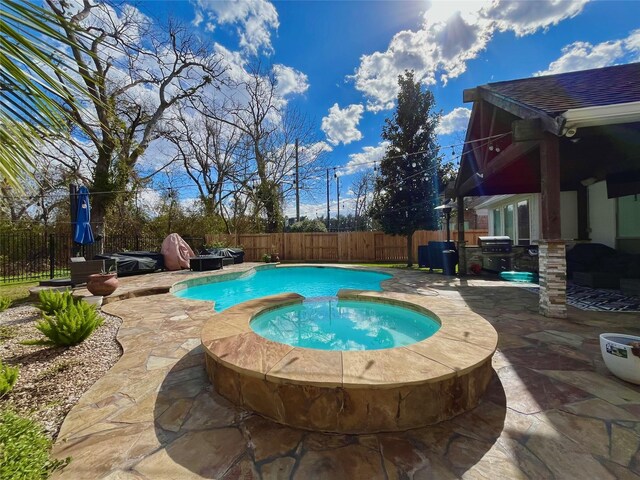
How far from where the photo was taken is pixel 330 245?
1495 cm

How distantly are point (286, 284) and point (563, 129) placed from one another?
7.52 metres

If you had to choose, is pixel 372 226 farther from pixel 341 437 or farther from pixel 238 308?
pixel 341 437

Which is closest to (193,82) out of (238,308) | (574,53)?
(238,308)

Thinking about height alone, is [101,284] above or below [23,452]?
above

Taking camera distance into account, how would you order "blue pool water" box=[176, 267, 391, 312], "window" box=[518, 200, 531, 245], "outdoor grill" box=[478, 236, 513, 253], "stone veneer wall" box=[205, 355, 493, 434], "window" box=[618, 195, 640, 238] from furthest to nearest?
"window" box=[518, 200, 531, 245] < "outdoor grill" box=[478, 236, 513, 253] < "blue pool water" box=[176, 267, 391, 312] < "window" box=[618, 195, 640, 238] < "stone veneer wall" box=[205, 355, 493, 434]

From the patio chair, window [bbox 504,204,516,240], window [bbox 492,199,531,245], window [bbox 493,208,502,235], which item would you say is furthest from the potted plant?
window [bbox 493,208,502,235]

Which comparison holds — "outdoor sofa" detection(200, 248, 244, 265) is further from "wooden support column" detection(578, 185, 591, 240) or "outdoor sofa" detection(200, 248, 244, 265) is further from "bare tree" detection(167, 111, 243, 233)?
"wooden support column" detection(578, 185, 591, 240)

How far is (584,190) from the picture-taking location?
8.18 m

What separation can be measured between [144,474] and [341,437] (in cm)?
120

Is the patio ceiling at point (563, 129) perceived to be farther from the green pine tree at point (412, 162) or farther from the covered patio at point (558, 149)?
the green pine tree at point (412, 162)

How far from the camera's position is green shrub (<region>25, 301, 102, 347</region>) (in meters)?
3.13

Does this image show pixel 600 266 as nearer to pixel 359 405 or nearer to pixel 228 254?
pixel 359 405

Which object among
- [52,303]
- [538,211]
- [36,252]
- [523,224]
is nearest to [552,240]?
[52,303]

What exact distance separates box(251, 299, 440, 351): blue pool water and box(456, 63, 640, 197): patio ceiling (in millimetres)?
3416
